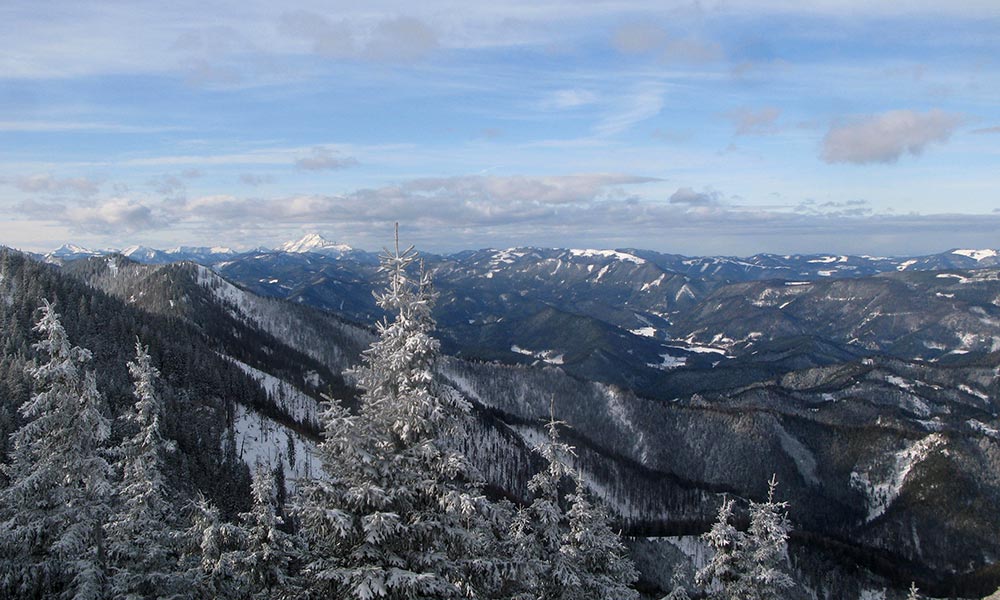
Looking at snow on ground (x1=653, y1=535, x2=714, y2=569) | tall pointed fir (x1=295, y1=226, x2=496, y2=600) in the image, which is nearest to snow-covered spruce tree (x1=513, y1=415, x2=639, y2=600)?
tall pointed fir (x1=295, y1=226, x2=496, y2=600)

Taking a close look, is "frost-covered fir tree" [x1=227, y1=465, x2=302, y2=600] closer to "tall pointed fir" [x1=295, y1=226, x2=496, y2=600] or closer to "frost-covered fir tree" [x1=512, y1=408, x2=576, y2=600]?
"frost-covered fir tree" [x1=512, y1=408, x2=576, y2=600]

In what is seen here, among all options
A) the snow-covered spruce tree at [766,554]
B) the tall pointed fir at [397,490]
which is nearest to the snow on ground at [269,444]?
the snow-covered spruce tree at [766,554]

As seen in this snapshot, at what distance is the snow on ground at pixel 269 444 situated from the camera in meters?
146

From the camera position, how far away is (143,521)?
88.3ft

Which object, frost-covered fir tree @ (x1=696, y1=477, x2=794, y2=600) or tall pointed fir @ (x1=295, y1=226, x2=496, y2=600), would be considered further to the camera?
frost-covered fir tree @ (x1=696, y1=477, x2=794, y2=600)

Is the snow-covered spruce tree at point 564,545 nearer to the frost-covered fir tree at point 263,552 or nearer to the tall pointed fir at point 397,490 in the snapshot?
the tall pointed fir at point 397,490

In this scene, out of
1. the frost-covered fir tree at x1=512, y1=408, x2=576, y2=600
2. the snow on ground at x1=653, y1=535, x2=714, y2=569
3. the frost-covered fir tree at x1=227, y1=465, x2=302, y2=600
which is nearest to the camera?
the frost-covered fir tree at x1=512, y1=408, x2=576, y2=600

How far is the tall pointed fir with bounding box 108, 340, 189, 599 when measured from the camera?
→ 87.3ft

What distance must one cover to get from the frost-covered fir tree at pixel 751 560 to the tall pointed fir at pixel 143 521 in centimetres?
2931

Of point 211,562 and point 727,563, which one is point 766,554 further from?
point 211,562

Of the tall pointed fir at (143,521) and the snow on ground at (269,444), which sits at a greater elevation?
the tall pointed fir at (143,521)

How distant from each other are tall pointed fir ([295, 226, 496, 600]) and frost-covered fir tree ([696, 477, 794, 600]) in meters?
21.2

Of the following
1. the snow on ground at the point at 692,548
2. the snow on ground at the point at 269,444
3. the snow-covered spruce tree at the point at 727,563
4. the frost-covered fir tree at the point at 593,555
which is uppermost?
the frost-covered fir tree at the point at 593,555

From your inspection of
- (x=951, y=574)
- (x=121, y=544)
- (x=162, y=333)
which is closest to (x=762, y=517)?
(x=121, y=544)
